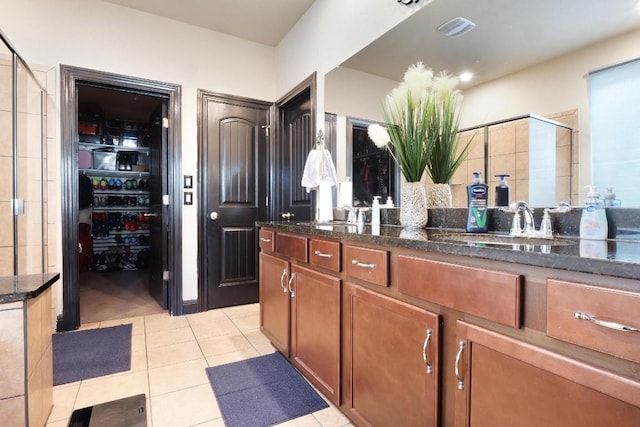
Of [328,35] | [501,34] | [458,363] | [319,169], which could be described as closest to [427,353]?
[458,363]

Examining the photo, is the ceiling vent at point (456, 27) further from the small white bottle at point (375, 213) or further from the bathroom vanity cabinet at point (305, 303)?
the bathroom vanity cabinet at point (305, 303)

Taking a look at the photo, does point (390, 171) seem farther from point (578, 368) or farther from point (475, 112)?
point (578, 368)

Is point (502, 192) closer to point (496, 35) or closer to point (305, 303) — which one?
point (496, 35)

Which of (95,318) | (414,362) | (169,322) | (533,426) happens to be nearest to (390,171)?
(414,362)

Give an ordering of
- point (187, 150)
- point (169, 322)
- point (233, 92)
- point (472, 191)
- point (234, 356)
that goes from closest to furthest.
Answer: point (472, 191)
point (234, 356)
point (169, 322)
point (187, 150)
point (233, 92)

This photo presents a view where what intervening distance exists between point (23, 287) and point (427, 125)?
6.27 feet

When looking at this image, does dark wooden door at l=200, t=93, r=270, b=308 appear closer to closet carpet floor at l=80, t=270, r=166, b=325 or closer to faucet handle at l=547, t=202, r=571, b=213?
closet carpet floor at l=80, t=270, r=166, b=325

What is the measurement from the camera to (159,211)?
11.1 ft

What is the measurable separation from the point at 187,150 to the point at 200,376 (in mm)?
2065

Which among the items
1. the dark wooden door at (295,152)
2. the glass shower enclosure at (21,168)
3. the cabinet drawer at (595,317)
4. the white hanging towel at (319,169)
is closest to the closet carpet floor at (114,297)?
the glass shower enclosure at (21,168)

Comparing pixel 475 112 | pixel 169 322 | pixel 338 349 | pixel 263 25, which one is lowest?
pixel 169 322

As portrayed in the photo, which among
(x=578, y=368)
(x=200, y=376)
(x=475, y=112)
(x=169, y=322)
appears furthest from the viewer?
(x=169, y=322)

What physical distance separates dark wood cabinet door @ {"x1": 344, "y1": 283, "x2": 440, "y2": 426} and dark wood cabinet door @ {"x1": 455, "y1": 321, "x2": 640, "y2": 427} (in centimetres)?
11

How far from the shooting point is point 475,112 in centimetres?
161
